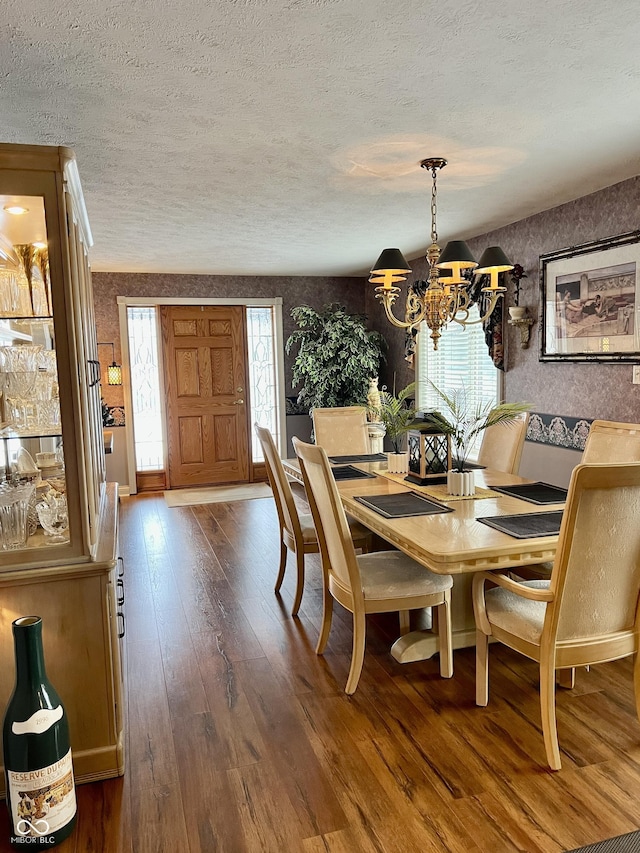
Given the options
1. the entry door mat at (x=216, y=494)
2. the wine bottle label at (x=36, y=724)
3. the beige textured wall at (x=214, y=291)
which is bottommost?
the entry door mat at (x=216, y=494)

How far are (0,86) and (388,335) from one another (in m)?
5.14

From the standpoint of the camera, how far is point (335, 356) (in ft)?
21.7

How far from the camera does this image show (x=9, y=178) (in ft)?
6.15

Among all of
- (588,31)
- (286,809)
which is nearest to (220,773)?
(286,809)

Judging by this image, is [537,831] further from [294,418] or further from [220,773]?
[294,418]

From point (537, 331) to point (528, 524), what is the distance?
96.8 inches

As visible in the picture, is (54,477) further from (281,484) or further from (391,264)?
(391,264)

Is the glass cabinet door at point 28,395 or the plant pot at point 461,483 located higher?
the glass cabinet door at point 28,395

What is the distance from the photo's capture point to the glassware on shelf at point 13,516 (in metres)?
2.02

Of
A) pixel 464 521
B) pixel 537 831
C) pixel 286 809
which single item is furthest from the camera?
pixel 464 521

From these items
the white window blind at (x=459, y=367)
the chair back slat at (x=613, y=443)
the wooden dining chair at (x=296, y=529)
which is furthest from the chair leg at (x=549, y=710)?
the white window blind at (x=459, y=367)

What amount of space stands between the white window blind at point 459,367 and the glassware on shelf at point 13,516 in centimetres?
334

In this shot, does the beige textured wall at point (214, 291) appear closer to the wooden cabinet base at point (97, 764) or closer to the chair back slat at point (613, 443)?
the chair back slat at point (613, 443)

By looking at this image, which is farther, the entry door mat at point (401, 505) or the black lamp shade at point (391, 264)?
the black lamp shade at point (391, 264)
